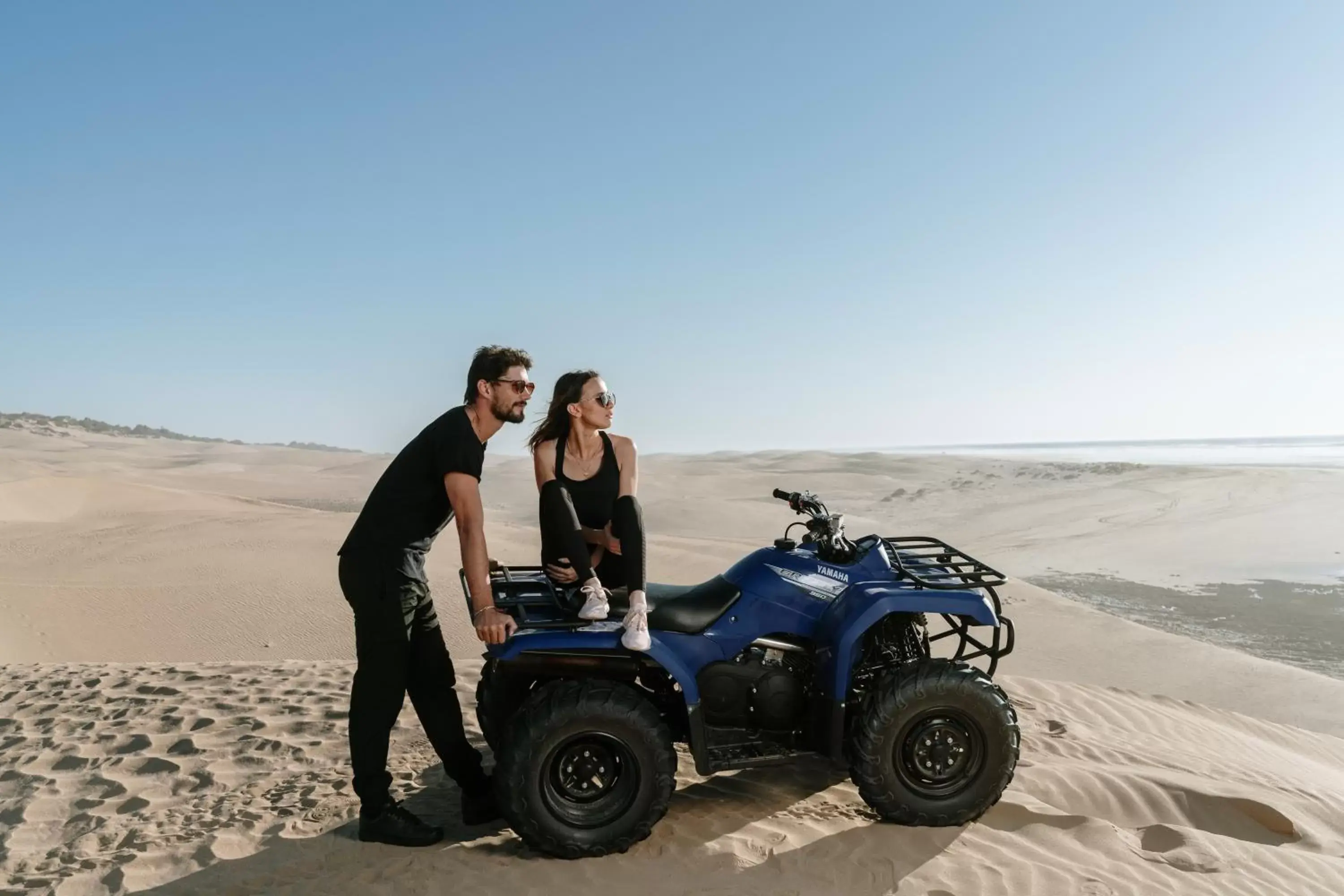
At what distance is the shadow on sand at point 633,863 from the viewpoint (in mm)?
3475

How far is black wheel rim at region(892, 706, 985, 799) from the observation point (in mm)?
3986

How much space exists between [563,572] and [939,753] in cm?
194

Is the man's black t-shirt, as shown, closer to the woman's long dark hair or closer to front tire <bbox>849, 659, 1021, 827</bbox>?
the woman's long dark hair

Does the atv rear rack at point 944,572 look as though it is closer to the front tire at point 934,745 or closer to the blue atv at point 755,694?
the blue atv at point 755,694

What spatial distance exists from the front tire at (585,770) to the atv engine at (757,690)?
33cm

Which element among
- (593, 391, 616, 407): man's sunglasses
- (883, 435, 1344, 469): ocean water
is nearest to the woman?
(593, 391, 616, 407): man's sunglasses

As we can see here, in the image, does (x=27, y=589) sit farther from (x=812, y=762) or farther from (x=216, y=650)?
(x=812, y=762)

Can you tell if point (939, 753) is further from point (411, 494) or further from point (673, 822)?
point (411, 494)

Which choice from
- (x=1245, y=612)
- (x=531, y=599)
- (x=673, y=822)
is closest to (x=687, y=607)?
(x=531, y=599)

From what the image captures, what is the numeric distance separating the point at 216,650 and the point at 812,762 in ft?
24.0

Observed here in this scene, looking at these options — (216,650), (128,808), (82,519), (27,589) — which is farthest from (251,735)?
(82,519)

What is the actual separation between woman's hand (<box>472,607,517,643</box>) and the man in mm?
27

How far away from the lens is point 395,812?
385 centimetres

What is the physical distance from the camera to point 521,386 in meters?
3.87
